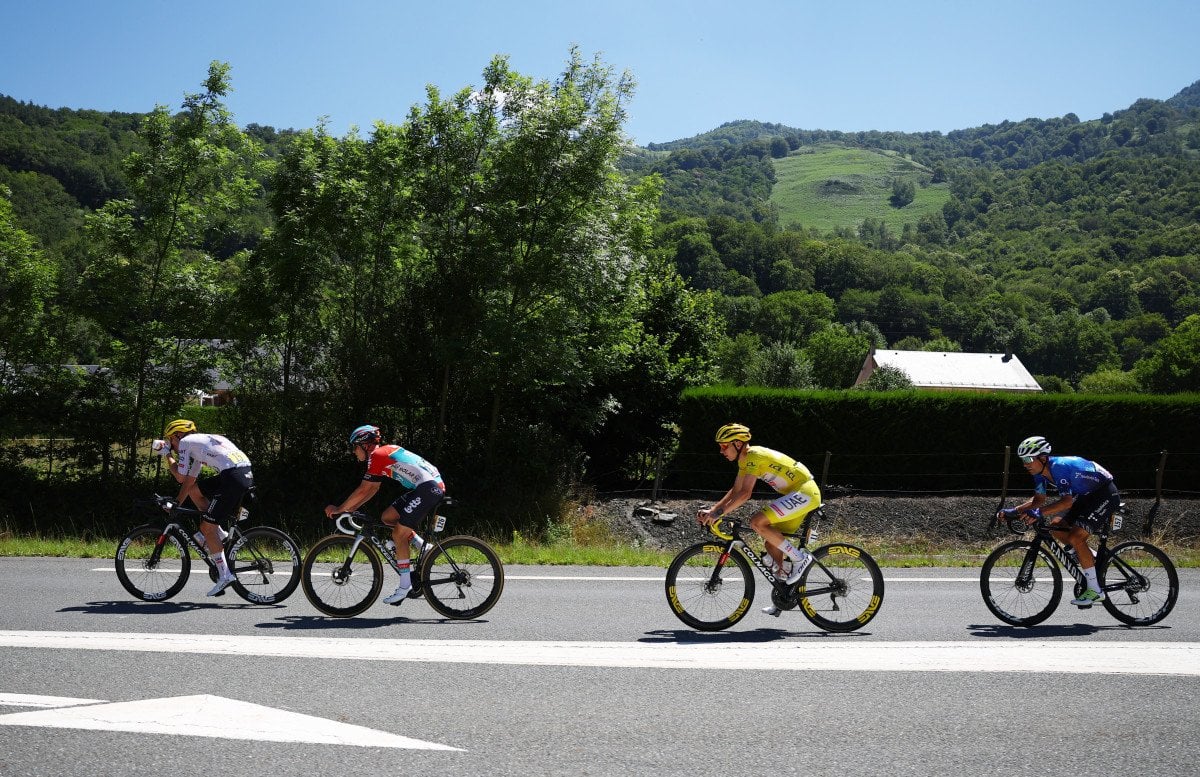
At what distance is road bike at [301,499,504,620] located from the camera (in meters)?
8.80

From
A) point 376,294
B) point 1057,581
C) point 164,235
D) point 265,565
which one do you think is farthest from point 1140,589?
point 164,235

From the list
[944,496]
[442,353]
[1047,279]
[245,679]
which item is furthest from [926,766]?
[1047,279]

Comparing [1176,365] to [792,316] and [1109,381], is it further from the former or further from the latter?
[792,316]

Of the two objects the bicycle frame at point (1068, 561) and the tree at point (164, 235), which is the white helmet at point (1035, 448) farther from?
the tree at point (164, 235)

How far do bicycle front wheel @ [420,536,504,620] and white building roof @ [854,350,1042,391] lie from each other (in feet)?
274

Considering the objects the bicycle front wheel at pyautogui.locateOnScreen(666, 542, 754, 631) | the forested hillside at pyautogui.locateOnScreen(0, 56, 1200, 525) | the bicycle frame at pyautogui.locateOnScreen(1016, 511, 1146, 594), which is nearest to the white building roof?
the forested hillside at pyautogui.locateOnScreen(0, 56, 1200, 525)

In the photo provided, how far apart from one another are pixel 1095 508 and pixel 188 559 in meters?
8.93

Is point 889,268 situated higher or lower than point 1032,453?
higher

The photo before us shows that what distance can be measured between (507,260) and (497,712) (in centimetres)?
1601

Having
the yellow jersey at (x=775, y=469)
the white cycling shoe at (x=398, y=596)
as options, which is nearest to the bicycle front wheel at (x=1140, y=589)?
the yellow jersey at (x=775, y=469)

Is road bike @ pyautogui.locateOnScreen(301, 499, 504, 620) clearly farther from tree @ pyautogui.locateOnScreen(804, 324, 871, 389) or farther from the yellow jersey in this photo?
tree @ pyautogui.locateOnScreen(804, 324, 871, 389)

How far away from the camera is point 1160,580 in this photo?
29.1 ft

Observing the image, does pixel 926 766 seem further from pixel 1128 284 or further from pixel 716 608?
pixel 1128 284

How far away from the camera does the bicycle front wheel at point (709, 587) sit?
8422 mm
